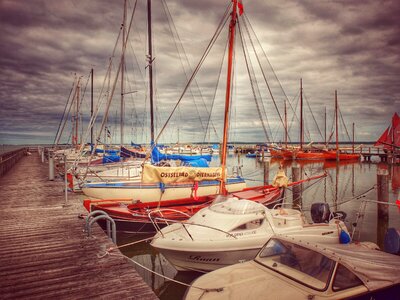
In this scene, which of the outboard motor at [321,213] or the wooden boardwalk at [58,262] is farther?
the outboard motor at [321,213]

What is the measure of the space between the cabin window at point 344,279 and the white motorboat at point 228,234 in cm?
367

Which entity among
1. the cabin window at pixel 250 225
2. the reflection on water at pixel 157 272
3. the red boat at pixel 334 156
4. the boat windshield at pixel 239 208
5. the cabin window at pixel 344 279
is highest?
the boat windshield at pixel 239 208

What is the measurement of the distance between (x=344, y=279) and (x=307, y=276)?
0.71m

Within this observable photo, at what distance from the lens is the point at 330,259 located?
5.89 meters

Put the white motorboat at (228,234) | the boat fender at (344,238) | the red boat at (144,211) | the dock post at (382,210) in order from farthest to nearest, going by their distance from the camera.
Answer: the dock post at (382,210)
the red boat at (144,211)
the boat fender at (344,238)
the white motorboat at (228,234)

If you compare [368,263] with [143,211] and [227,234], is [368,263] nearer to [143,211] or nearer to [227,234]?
[227,234]

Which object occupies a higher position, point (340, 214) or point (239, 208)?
point (239, 208)

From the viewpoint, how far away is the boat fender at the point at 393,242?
28.7ft

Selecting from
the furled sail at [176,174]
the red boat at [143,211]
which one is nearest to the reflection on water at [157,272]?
the red boat at [143,211]

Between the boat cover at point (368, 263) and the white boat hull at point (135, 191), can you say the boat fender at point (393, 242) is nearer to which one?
the boat cover at point (368, 263)

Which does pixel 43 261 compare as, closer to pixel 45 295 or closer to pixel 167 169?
pixel 45 295

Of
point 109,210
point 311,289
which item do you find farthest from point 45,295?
point 109,210

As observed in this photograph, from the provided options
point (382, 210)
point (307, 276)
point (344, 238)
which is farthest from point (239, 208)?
point (382, 210)

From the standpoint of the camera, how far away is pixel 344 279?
560 cm
